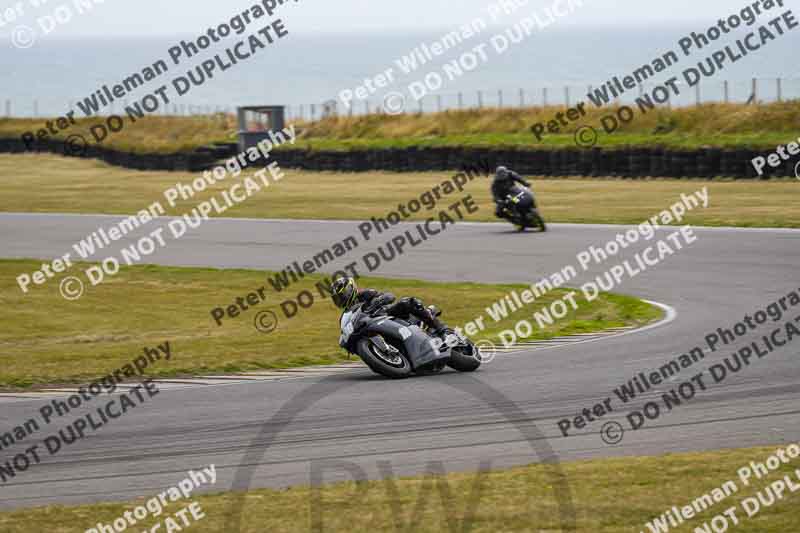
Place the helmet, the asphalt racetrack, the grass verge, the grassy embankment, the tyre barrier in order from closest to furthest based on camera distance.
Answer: the asphalt racetrack, the helmet, the tyre barrier, the grass verge, the grassy embankment

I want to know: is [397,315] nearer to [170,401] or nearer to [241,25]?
[170,401]

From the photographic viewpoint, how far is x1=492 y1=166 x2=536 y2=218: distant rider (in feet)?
83.7

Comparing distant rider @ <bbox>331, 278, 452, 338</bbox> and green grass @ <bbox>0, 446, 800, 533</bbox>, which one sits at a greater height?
distant rider @ <bbox>331, 278, 452, 338</bbox>

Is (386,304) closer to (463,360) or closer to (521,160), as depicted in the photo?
(463,360)

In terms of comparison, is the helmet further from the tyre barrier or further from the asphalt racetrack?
the tyre barrier

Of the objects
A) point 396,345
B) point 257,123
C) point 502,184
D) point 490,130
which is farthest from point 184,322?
point 257,123

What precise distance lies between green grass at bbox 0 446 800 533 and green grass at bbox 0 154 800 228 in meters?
17.6

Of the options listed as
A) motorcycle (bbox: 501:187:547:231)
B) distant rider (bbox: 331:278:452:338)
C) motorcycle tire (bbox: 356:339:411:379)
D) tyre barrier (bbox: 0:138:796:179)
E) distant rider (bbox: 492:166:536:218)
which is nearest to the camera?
motorcycle tire (bbox: 356:339:411:379)

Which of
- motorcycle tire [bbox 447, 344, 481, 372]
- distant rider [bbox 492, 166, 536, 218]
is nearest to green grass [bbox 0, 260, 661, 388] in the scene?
motorcycle tire [bbox 447, 344, 481, 372]

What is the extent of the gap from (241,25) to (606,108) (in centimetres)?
2106

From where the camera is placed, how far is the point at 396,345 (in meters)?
12.3

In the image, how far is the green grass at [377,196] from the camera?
28641 millimetres

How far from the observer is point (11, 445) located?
10.0 metres

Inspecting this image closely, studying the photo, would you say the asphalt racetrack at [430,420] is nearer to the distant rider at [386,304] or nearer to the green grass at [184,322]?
the distant rider at [386,304]
